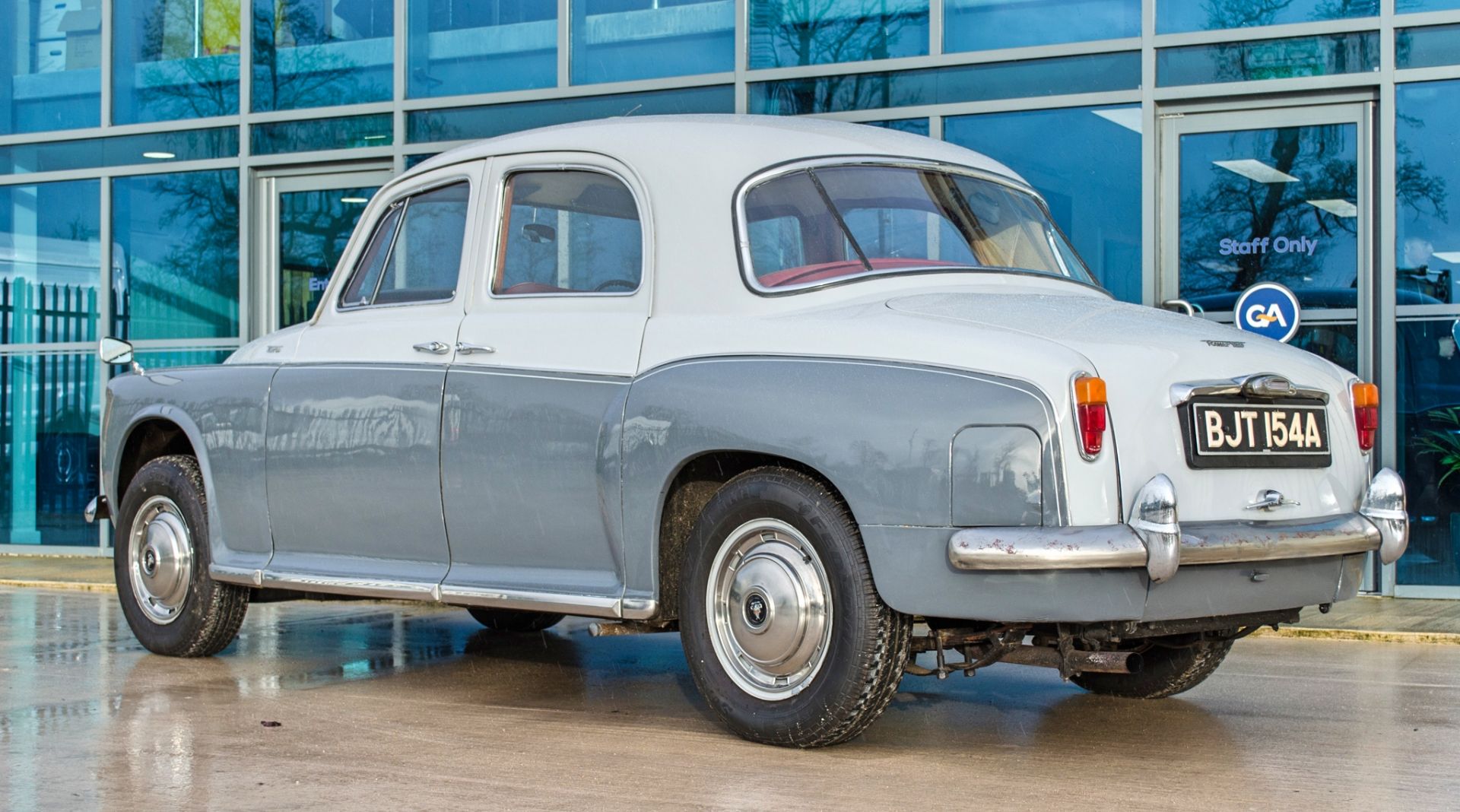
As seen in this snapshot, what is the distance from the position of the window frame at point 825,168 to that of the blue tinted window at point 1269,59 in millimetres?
5038

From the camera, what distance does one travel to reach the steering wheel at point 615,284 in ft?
19.6

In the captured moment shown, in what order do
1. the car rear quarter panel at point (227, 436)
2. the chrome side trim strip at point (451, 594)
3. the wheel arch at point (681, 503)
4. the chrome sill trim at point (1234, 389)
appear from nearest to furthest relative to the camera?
1. the chrome sill trim at point (1234, 389)
2. the wheel arch at point (681, 503)
3. the chrome side trim strip at point (451, 594)
4. the car rear quarter panel at point (227, 436)

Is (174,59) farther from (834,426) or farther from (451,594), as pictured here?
(834,426)

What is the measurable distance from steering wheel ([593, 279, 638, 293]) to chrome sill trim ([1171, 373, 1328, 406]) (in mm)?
1923

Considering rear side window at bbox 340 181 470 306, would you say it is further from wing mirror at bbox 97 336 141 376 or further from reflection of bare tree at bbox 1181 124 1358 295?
reflection of bare tree at bbox 1181 124 1358 295

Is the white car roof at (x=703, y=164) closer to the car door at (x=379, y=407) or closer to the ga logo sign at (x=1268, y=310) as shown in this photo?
the car door at (x=379, y=407)

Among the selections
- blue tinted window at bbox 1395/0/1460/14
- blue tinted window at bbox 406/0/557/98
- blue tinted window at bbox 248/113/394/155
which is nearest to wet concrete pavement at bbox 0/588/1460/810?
blue tinted window at bbox 1395/0/1460/14

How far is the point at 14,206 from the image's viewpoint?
15141mm

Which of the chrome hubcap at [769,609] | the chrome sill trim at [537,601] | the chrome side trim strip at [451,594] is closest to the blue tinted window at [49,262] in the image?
the chrome side trim strip at [451,594]

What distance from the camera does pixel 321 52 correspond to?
46.3 feet

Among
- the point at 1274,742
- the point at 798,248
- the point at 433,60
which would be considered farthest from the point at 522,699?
the point at 433,60

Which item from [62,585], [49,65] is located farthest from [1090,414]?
[49,65]

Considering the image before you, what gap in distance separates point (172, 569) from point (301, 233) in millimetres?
7091

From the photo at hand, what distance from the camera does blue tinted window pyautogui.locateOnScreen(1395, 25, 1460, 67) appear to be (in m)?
10.6
